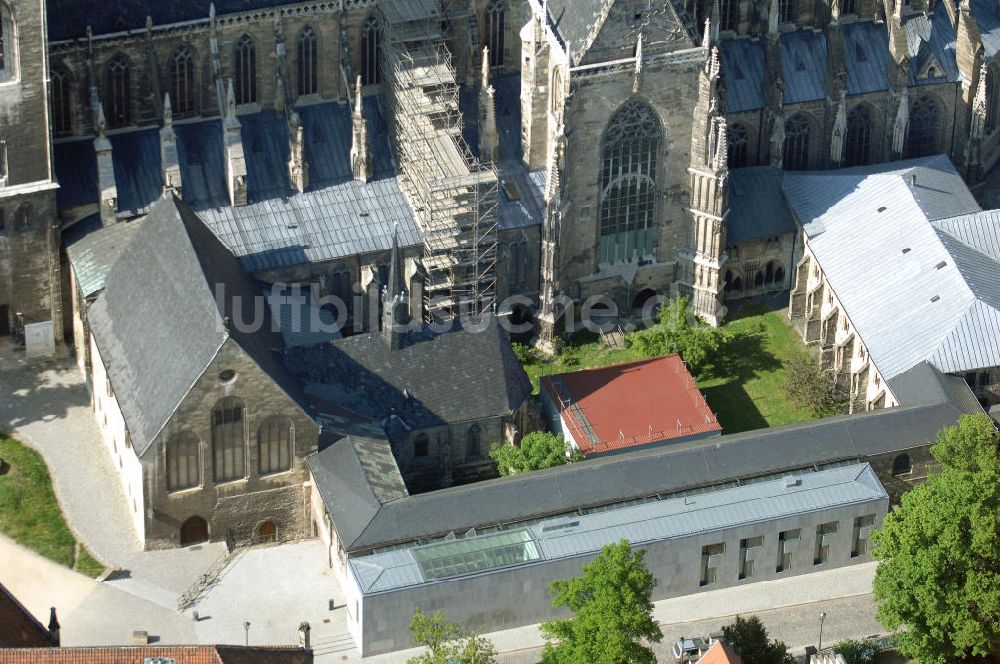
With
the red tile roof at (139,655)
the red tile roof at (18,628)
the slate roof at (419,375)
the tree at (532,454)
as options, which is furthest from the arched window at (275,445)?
the red tile roof at (139,655)

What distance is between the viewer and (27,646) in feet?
411

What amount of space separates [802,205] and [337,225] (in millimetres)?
33377

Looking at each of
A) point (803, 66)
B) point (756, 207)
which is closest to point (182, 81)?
point (756, 207)

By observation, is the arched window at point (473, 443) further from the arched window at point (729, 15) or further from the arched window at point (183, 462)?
the arched window at point (729, 15)

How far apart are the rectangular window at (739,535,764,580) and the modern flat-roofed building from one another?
0.06 meters

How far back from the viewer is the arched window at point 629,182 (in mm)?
162875

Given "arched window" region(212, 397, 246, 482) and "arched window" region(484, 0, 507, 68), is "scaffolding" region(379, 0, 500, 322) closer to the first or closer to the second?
"arched window" region(484, 0, 507, 68)

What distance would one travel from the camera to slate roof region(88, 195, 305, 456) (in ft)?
466

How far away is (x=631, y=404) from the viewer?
155750mm

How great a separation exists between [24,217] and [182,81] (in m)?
14.1

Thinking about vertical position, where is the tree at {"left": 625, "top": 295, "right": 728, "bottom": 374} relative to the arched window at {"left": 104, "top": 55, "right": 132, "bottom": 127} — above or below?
below

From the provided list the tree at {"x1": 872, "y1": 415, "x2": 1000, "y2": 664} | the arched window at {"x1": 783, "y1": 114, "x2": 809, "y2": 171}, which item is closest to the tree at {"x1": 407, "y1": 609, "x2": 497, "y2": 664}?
the tree at {"x1": 872, "y1": 415, "x2": 1000, "y2": 664}

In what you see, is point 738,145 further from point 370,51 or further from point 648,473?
point 648,473

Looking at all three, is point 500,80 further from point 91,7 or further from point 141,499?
point 141,499
